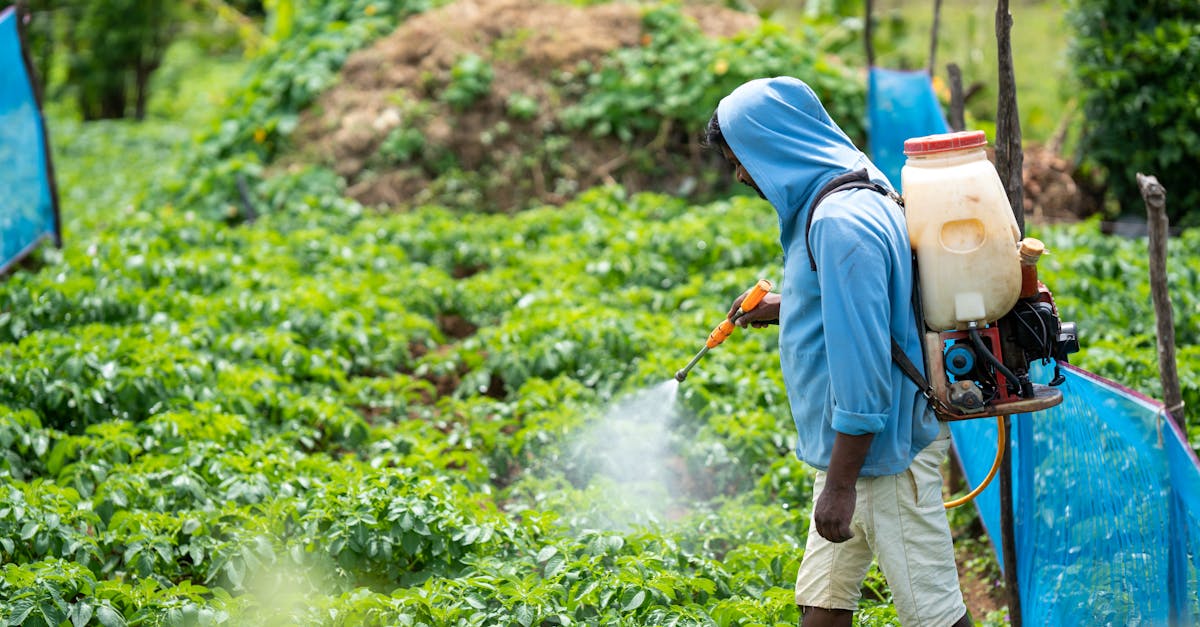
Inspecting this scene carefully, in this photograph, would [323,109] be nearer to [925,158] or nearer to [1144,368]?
[1144,368]

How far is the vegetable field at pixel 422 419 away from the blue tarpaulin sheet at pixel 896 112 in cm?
87

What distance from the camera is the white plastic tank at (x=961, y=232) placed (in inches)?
106

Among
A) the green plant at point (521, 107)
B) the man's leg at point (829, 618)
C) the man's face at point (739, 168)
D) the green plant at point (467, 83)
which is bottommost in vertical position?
the green plant at point (521, 107)

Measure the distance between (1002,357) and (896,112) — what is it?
185 inches

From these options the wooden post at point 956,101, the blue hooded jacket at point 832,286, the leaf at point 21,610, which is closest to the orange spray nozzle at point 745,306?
the blue hooded jacket at point 832,286

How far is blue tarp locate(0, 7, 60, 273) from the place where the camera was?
687 centimetres

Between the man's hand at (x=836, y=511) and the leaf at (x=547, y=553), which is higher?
the man's hand at (x=836, y=511)

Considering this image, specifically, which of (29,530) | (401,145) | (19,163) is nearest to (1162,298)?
(29,530)

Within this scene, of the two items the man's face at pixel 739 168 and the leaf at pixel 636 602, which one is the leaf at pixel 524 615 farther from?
the man's face at pixel 739 168

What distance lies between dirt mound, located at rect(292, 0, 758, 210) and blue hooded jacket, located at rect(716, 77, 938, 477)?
23.5ft

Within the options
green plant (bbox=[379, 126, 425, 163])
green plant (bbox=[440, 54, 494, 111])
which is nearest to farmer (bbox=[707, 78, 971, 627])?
green plant (bbox=[379, 126, 425, 163])

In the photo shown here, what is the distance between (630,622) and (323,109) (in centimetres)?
827

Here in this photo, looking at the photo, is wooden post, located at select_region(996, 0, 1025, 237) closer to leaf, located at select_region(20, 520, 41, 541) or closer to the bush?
leaf, located at select_region(20, 520, 41, 541)

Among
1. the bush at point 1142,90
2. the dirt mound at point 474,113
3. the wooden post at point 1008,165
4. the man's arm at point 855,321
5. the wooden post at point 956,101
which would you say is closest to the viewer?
the man's arm at point 855,321
